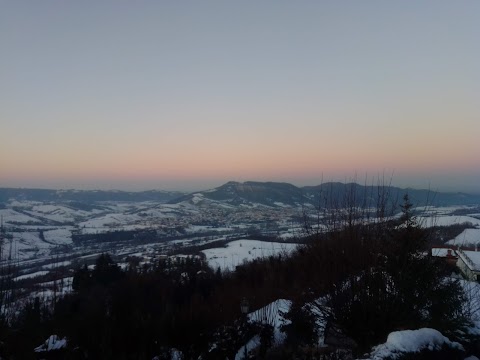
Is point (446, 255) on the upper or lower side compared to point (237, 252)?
upper

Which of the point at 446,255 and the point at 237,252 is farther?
the point at 237,252

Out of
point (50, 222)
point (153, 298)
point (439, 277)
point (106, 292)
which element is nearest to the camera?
point (439, 277)

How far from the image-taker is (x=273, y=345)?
13828mm

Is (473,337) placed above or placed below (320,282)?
below

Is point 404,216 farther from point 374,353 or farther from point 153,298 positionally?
point 153,298

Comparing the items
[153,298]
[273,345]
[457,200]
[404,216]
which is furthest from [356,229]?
[457,200]

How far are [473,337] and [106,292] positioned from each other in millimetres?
31737

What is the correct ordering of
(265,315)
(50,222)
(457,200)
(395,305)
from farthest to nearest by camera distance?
(50,222), (457,200), (265,315), (395,305)

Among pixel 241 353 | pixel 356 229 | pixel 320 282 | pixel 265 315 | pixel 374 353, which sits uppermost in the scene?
pixel 356 229

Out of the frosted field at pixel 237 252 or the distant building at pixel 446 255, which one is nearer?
the distant building at pixel 446 255

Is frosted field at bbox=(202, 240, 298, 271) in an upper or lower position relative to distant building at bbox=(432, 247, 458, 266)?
lower

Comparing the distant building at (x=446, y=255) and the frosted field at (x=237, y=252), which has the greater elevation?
the distant building at (x=446, y=255)

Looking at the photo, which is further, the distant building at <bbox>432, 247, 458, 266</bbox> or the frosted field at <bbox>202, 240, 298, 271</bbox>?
the frosted field at <bbox>202, 240, 298, 271</bbox>

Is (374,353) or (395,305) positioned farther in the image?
(395,305)
